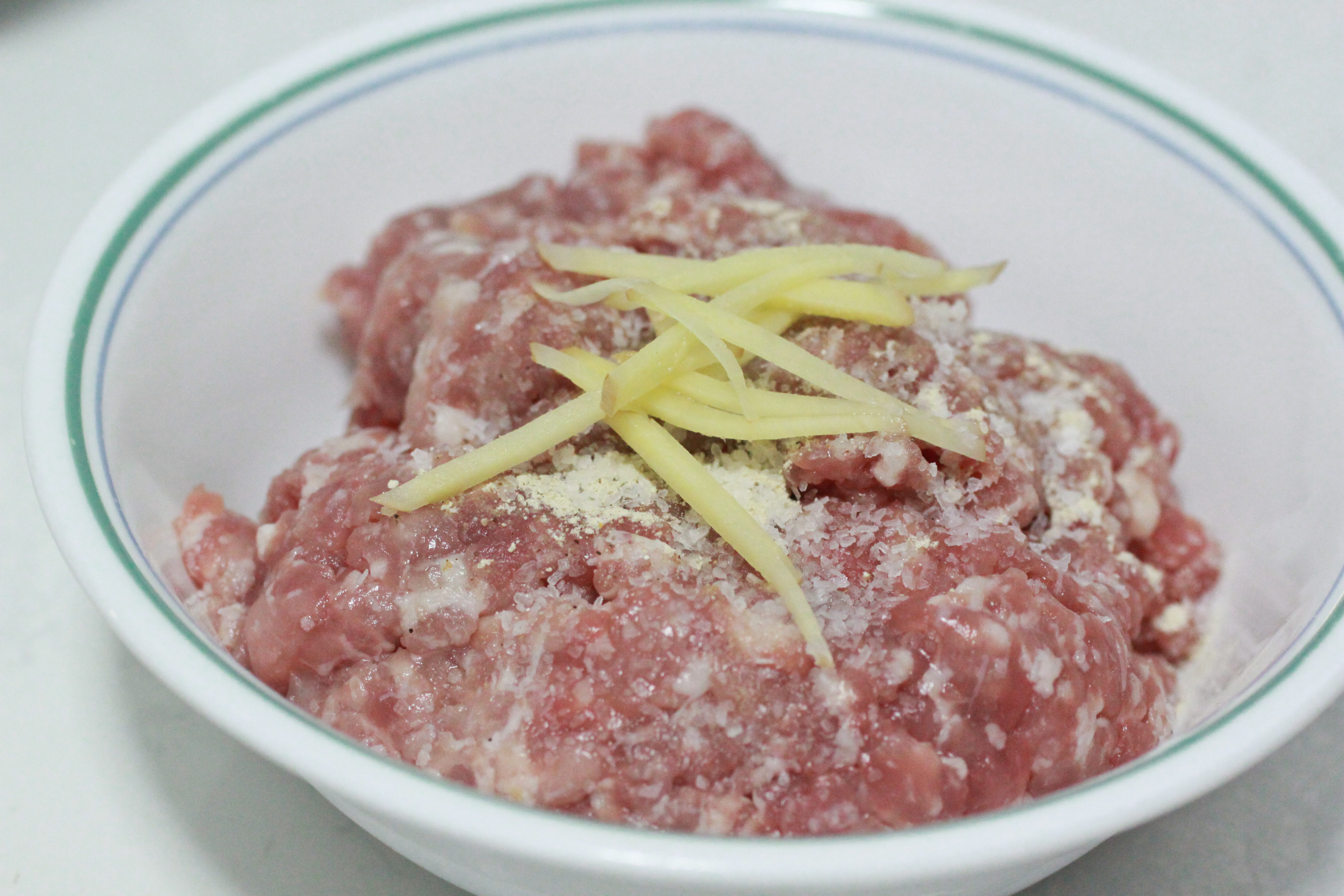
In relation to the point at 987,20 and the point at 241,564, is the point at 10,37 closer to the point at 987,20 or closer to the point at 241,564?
the point at 241,564

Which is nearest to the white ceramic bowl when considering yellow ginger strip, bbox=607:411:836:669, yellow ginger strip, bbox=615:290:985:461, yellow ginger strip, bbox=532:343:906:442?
yellow ginger strip, bbox=607:411:836:669

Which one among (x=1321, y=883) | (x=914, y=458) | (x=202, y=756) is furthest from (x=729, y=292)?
(x=1321, y=883)

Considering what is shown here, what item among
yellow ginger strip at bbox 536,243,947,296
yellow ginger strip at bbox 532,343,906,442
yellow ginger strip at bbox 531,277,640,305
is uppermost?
yellow ginger strip at bbox 536,243,947,296

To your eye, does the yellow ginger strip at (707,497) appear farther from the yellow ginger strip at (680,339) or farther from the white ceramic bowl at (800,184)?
the white ceramic bowl at (800,184)

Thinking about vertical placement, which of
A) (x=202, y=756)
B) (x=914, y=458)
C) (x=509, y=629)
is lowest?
(x=202, y=756)

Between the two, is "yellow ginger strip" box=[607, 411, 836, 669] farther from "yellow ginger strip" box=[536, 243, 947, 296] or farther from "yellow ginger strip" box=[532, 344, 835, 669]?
"yellow ginger strip" box=[536, 243, 947, 296]

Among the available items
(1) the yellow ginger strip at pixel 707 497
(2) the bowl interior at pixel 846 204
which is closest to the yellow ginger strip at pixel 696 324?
(1) the yellow ginger strip at pixel 707 497
